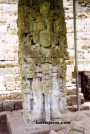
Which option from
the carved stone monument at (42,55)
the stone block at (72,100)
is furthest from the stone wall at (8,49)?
the carved stone monument at (42,55)

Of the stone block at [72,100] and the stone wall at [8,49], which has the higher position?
the stone wall at [8,49]

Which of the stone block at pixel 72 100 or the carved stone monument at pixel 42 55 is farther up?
the carved stone monument at pixel 42 55

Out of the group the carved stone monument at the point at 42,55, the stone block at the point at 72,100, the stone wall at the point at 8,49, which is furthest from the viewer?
the stone wall at the point at 8,49

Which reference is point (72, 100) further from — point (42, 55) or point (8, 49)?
point (42, 55)

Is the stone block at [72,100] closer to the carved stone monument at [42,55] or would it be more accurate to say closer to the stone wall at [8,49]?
the stone wall at [8,49]

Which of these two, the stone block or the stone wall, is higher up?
the stone wall

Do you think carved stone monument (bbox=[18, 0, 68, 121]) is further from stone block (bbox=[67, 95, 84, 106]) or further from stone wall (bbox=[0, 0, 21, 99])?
stone wall (bbox=[0, 0, 21, 99])

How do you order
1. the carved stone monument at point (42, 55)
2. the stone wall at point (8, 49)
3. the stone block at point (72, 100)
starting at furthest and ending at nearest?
the stone wall at point (8, 49)
the stone block at point (72, 100)
the carved stone monument at point (42, 55)

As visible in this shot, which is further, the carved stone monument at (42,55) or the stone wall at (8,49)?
the stone wall at (8,49)

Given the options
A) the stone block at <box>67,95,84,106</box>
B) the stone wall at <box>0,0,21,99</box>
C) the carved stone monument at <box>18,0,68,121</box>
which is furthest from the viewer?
the stone wall at <box>0,0,21,99</box>

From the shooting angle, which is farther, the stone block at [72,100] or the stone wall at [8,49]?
the stone wall at [8,49]

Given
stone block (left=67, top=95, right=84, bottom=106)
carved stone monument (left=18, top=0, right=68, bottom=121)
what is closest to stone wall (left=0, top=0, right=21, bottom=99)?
→ stone block (left=67, top=95, right=84, bottom=106)

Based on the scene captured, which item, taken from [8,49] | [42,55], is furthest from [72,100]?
[42,55]

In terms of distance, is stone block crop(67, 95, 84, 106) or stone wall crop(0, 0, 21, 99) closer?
stone block crop(67, 95, 84, 106)
